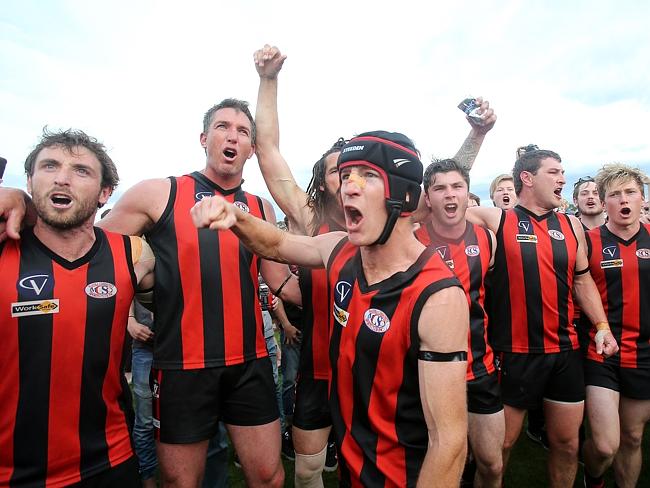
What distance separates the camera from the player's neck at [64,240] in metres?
2.41

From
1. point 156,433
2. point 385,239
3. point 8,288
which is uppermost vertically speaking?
point 385,239

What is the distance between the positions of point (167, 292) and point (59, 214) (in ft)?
2.74

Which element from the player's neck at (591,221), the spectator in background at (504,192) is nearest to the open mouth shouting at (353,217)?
the player's neck at (591,221)

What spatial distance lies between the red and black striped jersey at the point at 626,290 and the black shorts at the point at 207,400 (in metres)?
3.31

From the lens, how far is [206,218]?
6.49ft

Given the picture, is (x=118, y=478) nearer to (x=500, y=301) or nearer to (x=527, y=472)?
(x=500, y=301)

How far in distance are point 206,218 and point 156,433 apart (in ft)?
5.83

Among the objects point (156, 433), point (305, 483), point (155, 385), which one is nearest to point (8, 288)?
point (155, 385)

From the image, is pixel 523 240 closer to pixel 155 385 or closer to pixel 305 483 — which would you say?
pixel 305 483

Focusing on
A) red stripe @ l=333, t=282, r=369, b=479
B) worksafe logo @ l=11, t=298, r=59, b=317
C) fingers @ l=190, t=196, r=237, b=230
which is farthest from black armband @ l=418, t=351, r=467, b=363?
worksafe logo @ l=11, t=298, r=59, b=317

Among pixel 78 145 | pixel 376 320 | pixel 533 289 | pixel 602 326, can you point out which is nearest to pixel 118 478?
pixel 376 320

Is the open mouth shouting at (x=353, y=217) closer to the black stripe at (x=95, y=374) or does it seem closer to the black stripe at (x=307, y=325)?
the black stripe at (x=307, y=325)

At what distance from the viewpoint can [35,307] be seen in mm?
2242

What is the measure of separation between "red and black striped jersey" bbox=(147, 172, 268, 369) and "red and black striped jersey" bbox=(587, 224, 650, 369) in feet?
11.6
